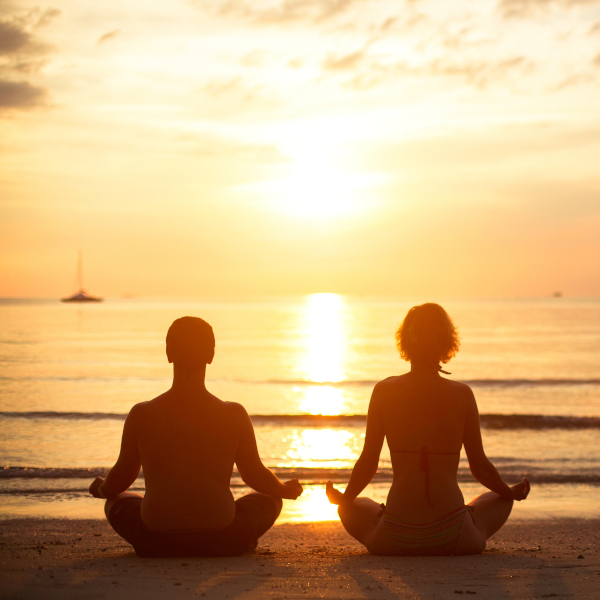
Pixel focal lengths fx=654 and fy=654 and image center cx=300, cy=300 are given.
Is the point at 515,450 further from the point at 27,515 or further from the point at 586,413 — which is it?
the point at 27,515

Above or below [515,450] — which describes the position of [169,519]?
above

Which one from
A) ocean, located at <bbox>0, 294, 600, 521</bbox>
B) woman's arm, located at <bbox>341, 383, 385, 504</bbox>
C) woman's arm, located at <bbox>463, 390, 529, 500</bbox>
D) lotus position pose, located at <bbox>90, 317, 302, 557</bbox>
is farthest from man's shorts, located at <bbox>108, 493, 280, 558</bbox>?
ocean, located at <bbox>0, 294, 600, 521</bbox>

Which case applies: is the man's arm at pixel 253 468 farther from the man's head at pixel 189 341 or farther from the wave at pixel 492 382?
the wave at pixel 492 382

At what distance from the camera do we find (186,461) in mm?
3955

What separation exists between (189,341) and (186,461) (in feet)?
2.44

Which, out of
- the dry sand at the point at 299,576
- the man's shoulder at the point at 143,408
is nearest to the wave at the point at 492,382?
the dry sand at the point at 299,576

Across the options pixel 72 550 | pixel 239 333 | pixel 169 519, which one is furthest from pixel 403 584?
pixel 239 333

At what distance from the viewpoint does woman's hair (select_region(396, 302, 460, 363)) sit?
3.99m

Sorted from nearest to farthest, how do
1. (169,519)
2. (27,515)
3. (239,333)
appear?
(169,519) → (27,515) → (239,333)

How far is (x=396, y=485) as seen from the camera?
409 centimetres

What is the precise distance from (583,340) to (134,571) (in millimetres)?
42680

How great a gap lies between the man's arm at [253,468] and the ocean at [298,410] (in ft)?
10.9

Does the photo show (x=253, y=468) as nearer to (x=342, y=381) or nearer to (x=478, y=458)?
(x=478, y=458)

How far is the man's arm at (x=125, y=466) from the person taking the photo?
13.0 ft
